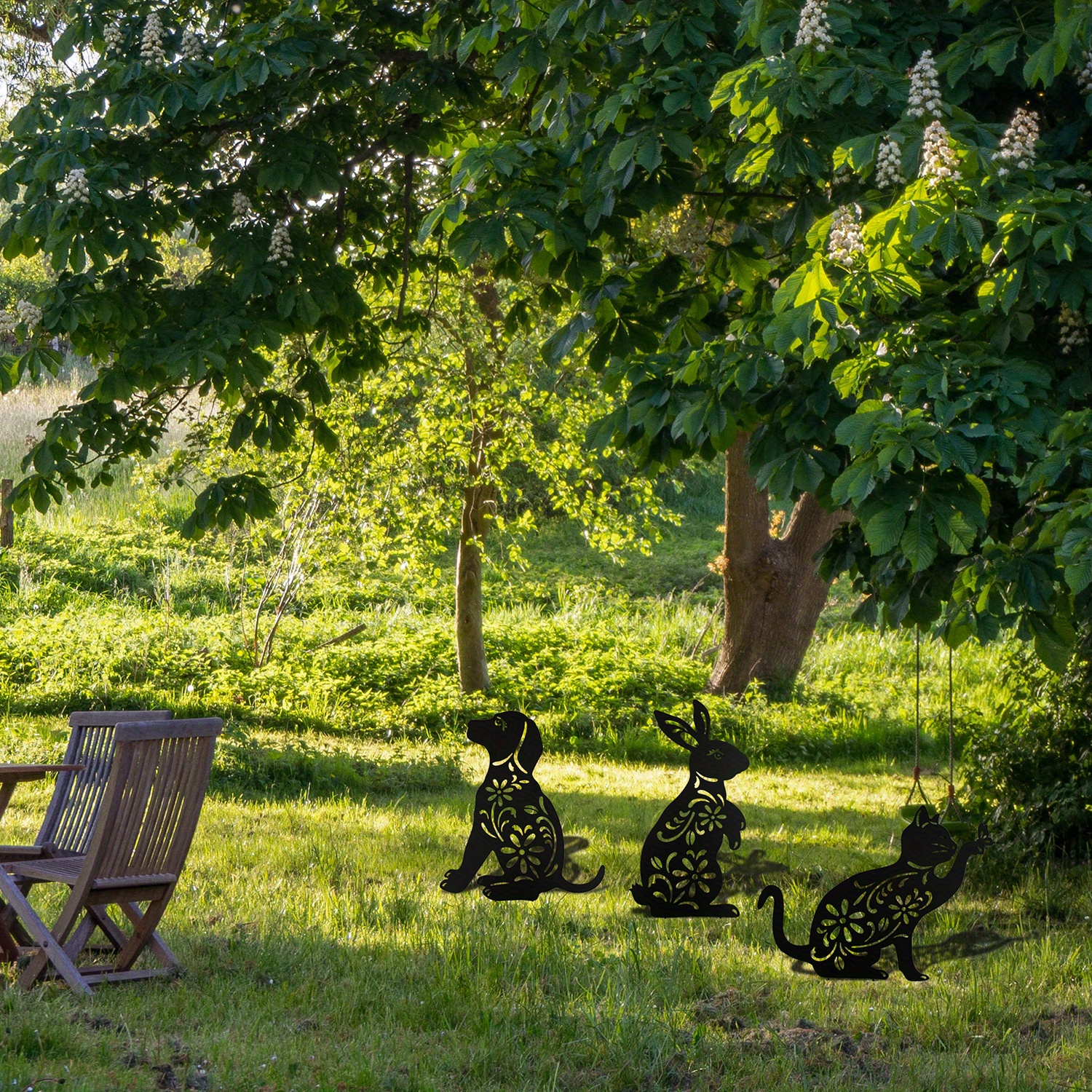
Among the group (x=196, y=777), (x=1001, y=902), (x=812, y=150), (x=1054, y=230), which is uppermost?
(x=812, y=150)

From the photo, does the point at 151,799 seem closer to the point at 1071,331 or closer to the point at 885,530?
the point at 885,530

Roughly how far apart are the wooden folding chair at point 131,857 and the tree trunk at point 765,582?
853cm

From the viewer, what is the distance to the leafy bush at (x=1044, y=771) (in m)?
7.13

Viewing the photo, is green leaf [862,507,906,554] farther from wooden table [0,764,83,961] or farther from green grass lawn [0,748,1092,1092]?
wooden table [0,764,83,961]

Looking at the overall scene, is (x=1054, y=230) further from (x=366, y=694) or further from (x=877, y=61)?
(x=366, y=694)

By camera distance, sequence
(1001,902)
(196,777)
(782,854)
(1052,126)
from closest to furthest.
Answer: (196,777)
(1052,126)
(1001,902)
(782,854)

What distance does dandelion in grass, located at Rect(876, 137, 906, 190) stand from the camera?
4.12 m

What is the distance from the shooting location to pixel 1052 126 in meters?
5.30

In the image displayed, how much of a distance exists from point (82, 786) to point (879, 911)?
3.38 meters

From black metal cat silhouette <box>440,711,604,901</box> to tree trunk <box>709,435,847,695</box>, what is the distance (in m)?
7.49

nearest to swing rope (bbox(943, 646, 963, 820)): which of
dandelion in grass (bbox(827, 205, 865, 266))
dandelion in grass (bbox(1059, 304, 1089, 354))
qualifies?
dandelion in grass (bbox(1059, 304, 1089, 354))

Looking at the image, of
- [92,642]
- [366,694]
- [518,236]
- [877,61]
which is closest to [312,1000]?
[518,236]

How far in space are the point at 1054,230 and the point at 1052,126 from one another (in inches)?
73.6

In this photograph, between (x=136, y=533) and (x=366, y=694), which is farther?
(x=136, y=533)
